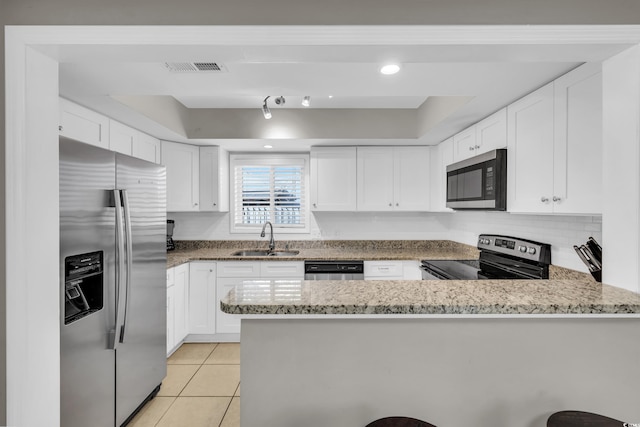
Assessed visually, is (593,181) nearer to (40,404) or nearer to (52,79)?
(52,79)

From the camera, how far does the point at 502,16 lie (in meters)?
1.31

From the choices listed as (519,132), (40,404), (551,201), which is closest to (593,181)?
(551,201)

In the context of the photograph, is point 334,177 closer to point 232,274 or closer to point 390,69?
point 232,274

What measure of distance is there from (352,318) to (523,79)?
1.72 m

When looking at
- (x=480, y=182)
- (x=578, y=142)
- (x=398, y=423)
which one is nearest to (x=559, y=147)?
(x=578, y=142)

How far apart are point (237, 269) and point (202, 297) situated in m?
0.46

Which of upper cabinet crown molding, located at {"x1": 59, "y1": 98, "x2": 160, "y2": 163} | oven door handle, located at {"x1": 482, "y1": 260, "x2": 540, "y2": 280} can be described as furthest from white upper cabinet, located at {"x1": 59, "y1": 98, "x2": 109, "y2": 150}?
oven door handle, located at {"x1": 482, "y1": 260, "x2": 540, "y2": 280}

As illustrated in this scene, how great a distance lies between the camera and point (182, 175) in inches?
143

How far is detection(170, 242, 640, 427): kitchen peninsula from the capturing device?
1268mm

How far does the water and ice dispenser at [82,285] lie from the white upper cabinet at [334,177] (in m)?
2.30

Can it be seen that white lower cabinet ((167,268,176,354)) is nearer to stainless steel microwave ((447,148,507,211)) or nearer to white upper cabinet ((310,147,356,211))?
white upper cabinet ((310,147,356,211))

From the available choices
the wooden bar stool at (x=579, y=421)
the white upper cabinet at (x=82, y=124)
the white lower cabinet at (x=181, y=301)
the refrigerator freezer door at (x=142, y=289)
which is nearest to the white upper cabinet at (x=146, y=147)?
the white upper cabinet at (x=82, y=124)

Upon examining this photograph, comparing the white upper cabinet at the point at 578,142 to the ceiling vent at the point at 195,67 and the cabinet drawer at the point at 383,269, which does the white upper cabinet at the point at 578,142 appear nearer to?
the cabinet drawer at the point at 383,269

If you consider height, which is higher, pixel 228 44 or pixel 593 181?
pixel 228 44
